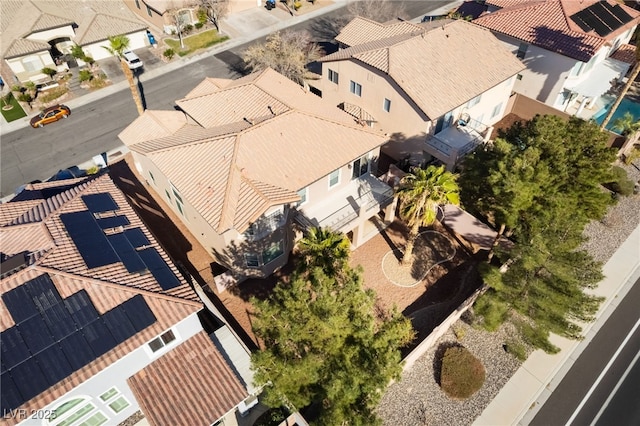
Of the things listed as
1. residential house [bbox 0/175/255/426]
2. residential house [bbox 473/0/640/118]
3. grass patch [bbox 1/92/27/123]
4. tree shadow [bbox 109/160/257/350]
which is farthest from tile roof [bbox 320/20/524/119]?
grass patch [bbox 1/92/27/123]

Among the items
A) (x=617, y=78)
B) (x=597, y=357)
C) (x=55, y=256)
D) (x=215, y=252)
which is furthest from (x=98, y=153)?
(x=617, y=78)

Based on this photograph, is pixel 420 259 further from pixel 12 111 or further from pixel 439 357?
pixel 12 111

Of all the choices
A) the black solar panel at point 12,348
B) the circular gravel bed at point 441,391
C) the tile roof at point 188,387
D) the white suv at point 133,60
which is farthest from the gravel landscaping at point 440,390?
the white suv at point 133,60

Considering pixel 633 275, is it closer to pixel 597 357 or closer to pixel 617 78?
pixel 597 357

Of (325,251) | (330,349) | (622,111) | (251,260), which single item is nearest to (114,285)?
(251,260)

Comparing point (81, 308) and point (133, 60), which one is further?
point (133, 60)

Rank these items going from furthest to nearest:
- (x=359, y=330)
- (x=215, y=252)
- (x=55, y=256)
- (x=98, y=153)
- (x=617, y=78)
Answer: (x=617, y=78) → (x=98, y=153) → (x=215, y=252) → (x=55, y=256) → (x=359, y=330)

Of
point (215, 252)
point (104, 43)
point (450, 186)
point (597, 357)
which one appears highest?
point (450, 186)
